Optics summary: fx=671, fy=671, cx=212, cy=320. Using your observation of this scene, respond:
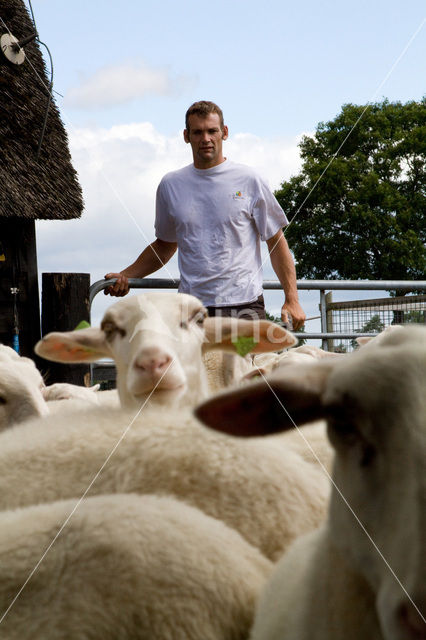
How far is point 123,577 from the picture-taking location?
44.3 inches

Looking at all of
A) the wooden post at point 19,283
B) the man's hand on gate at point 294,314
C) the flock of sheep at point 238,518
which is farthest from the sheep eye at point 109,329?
the wooden post at point 19,283

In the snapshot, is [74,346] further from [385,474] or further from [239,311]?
[385,474]

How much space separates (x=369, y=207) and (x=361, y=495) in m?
25.5

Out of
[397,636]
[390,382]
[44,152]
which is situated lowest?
[397,636]

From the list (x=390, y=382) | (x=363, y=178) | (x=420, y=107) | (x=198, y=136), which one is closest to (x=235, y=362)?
(x=198, y=136)

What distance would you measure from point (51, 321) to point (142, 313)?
3.06 metres

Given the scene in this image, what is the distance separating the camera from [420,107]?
28.1 meters

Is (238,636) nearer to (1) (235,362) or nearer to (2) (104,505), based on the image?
(2) (104,505)

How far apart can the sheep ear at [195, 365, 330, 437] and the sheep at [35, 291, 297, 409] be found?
1123 millimetres

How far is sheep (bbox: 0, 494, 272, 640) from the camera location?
1098 mm

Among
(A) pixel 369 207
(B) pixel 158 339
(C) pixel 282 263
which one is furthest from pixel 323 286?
(A) pixel 369 207

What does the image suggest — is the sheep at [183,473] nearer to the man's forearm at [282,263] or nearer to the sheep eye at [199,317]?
the sheep eye at [199,317]

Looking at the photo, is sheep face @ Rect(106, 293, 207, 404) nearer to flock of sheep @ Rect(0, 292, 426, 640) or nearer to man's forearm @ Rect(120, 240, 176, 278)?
flock of sheep @ Rect(0, 292, 426, 640)

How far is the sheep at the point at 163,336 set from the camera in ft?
8.12
